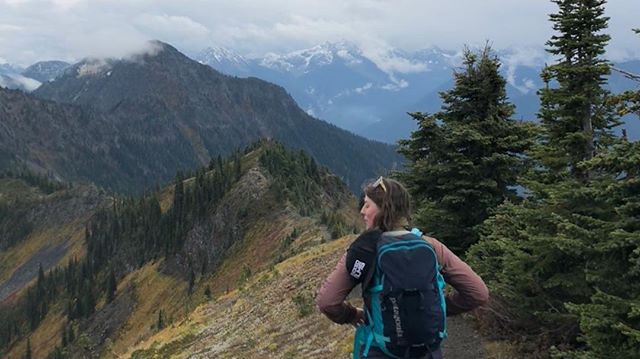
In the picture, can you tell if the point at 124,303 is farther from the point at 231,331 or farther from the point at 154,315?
the point at 231,331

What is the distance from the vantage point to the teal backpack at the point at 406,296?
6117mm

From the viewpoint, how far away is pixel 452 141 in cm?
2022

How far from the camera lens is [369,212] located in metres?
6.54

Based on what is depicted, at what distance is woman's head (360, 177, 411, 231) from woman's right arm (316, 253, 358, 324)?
53cm

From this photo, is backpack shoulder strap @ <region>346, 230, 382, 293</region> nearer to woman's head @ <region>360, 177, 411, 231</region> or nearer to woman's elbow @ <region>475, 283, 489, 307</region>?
woman's head @ <region>360, 177, 411, 231</region>

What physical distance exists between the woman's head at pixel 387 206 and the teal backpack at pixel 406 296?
0.65 ft

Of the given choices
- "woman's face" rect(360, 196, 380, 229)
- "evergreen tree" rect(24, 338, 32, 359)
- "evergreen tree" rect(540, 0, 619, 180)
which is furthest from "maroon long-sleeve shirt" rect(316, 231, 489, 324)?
"evergreen tree" rect(24, 338, 32, 359)

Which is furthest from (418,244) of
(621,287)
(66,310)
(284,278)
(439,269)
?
(66,310)

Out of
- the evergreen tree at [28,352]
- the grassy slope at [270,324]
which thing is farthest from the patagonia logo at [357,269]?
the evergreen tree at [28,352]

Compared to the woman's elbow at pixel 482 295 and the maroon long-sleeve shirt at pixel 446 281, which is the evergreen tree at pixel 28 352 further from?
the woman's elbow at pixel 482 295

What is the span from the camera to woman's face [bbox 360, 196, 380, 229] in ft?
21.4

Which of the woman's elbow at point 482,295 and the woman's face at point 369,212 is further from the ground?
the woman's face at point 369,212

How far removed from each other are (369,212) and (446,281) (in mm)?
1175

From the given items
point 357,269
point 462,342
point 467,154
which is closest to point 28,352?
point 467,154
